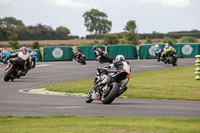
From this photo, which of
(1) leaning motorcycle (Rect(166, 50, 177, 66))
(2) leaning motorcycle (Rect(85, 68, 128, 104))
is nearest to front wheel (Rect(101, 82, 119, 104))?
(2) leaning motorcycle (Rect(85, 68, 128, 104))

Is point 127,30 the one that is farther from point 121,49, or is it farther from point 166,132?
point 166,132

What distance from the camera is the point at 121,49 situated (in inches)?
2067

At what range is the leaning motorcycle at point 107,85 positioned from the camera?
13.9 meters

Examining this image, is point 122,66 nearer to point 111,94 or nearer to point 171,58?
point 111,94

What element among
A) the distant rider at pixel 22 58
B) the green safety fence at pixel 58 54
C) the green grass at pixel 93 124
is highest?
the distant rider at pixel 22 58

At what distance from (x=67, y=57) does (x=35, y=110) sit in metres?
39.3

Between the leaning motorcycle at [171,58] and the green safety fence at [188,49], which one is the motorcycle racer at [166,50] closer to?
the leaning motorcycle at [171,58]

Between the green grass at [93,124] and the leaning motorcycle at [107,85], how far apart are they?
110 inches

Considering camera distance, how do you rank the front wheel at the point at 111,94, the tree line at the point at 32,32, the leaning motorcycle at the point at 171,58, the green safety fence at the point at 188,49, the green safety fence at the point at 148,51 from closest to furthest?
1. the front wheel at the point at 111,94
2. the leaning motorcycle at the point at 171,58
3. the green safety fence at the point at 188,49
4. the green safety fence at the point at 148,51
5. the tree line at the point at 32,32

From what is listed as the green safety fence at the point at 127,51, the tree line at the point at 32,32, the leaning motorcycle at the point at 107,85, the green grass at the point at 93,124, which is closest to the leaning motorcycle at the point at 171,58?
the green safety fence at the point at 127,51

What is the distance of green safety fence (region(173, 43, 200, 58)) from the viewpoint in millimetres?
51219

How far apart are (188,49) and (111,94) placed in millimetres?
38630

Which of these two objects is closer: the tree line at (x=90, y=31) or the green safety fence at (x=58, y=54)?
the green safety fence at (x=58, y=54)

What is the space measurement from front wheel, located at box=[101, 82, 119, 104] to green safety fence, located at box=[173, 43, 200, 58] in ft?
125
